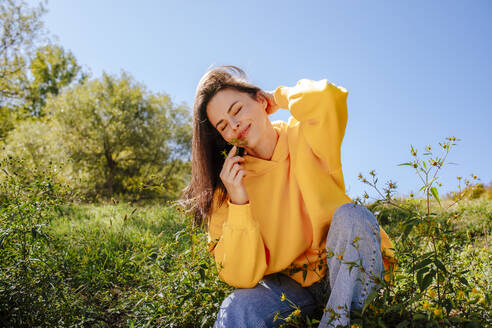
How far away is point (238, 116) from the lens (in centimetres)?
246

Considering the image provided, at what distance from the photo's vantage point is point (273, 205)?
237 centimetres

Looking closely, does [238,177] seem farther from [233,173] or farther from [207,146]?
[207,146]

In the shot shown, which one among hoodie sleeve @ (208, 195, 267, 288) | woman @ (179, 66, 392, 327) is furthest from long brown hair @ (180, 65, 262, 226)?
hoodie sleeve @ (208, 195, 267, 288)

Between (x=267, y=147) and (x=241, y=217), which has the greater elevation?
(x=267, y=147)

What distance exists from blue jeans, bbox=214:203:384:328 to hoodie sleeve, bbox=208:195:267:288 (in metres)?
0.09

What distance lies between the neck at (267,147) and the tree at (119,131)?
35.8ft

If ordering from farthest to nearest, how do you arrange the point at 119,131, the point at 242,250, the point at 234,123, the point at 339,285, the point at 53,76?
the point at 53,76
the point at 119,131
the point at 234,123
the point at 242,250
the point at 339,285

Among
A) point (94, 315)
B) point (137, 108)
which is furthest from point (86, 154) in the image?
point (94, 315)

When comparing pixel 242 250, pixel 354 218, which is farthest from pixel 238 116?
pixel 354 218

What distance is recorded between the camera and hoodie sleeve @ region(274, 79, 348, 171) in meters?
2.21

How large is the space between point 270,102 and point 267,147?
1.56 ft

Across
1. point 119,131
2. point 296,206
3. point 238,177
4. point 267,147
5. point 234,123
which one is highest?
point 119,131

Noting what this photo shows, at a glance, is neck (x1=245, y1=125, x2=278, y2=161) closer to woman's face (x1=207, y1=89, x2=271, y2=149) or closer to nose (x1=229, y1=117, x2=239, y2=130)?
woman's face (x1=207, y1=89, x2=271, y2=149)

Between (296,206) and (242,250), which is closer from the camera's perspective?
(242,250)
